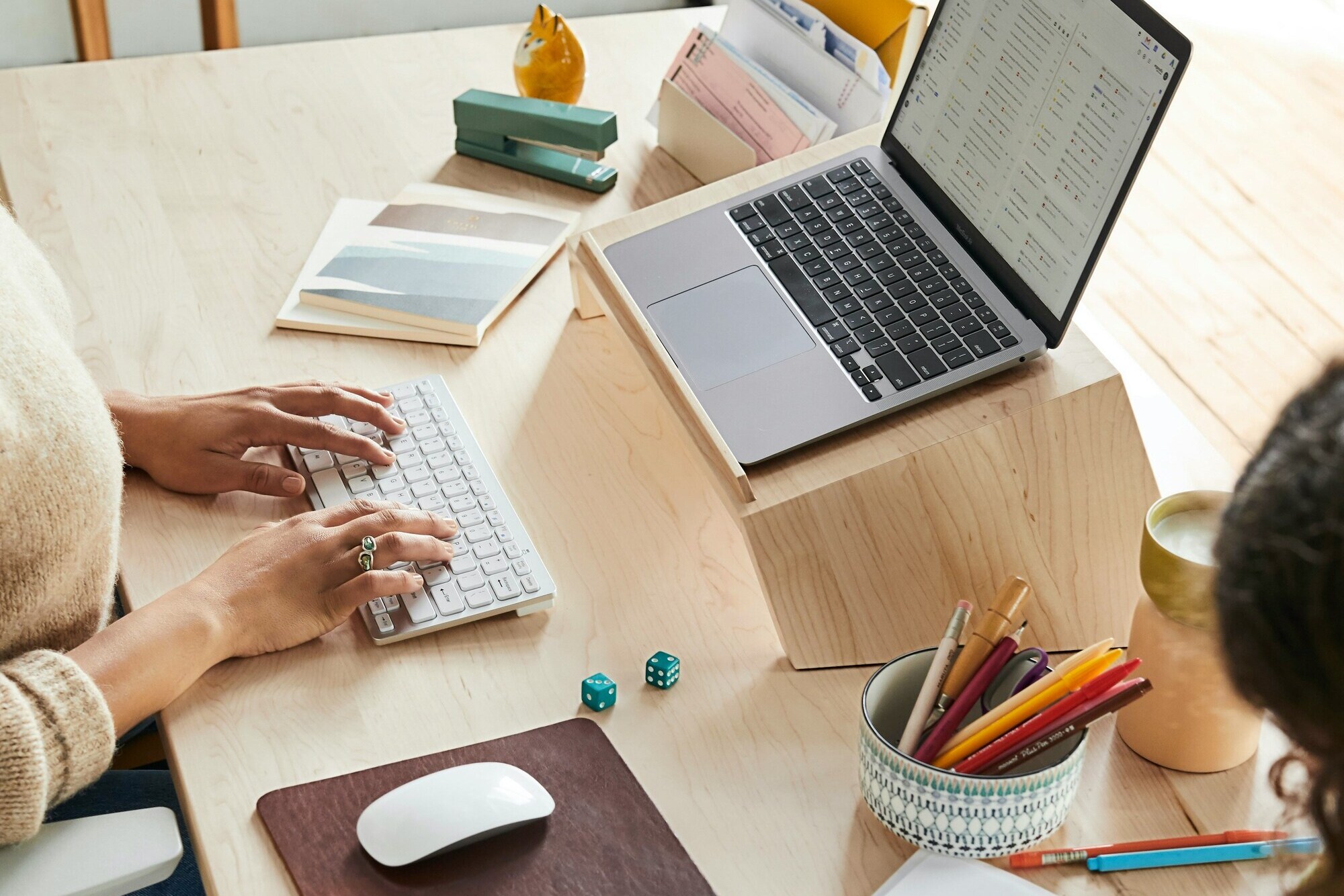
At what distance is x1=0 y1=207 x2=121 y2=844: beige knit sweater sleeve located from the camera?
0.75 meters

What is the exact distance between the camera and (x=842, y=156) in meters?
1.12

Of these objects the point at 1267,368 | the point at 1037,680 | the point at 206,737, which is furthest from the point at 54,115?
the point at 1267,368

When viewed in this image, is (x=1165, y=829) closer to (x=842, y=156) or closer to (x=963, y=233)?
(x=963, y=233)

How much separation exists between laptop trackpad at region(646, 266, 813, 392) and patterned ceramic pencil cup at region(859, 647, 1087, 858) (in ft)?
0.97

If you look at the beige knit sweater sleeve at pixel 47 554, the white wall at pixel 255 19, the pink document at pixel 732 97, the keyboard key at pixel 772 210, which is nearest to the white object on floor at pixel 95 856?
the beige knit sweater sleeve at pixel 47 554

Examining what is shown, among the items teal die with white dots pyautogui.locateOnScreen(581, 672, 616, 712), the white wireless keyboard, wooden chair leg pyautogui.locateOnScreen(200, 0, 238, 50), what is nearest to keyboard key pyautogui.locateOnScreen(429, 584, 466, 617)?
the white wireless keyboard

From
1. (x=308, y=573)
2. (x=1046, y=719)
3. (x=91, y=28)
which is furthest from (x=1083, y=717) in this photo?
(x=91, y=28)

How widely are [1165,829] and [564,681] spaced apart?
0.38 m

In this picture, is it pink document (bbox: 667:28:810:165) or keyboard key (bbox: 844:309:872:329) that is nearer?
keyboard key (bbox: 844:309:872:329)

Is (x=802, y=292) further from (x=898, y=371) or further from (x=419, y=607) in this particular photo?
(x=419, y=607)

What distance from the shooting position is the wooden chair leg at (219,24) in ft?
7.30

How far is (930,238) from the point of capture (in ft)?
3.33

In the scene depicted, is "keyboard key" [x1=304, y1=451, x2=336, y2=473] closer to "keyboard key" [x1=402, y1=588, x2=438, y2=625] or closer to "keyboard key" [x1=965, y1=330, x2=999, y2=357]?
"keyboard key" [x1=402, y1=588, x2=438, y2=625]

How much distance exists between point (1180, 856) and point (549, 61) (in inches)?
42.0
